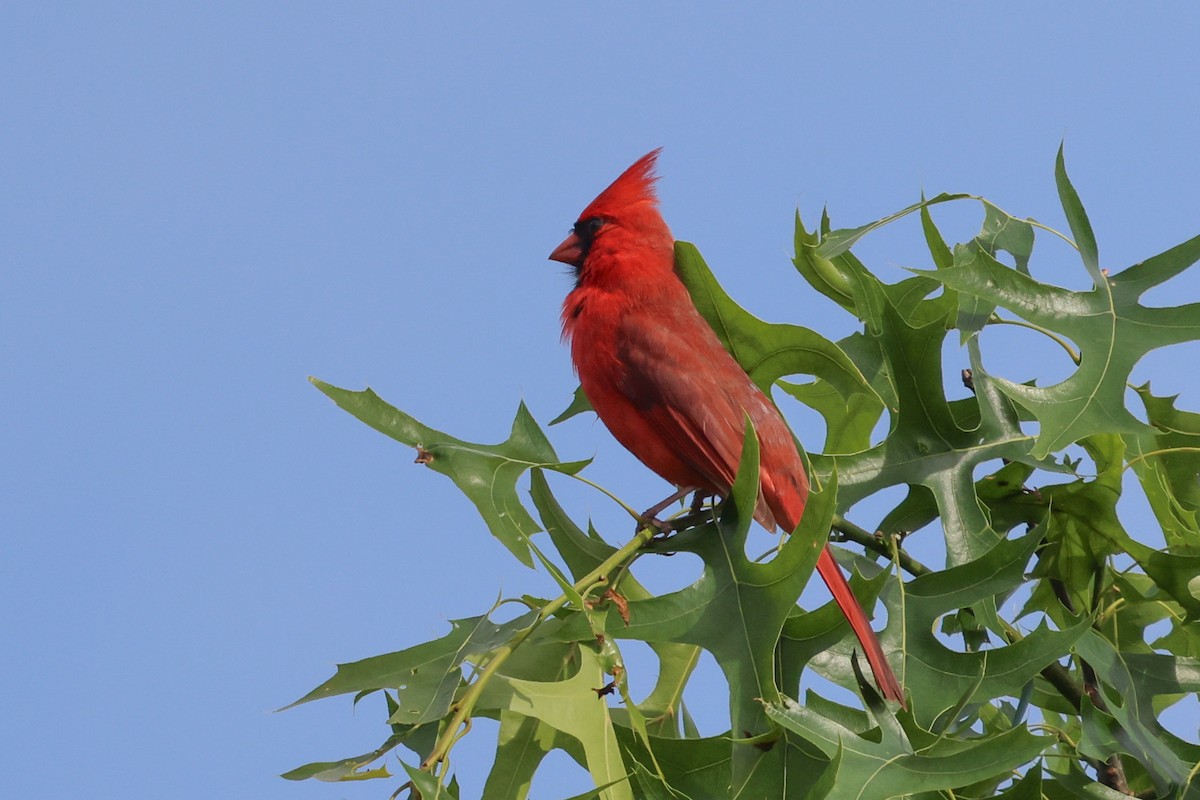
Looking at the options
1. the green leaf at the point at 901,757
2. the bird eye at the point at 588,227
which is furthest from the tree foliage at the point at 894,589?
the bird eye at the point at 588,227

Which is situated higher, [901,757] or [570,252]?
[570,252]

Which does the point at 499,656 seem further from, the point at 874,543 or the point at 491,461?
the point at 874,543

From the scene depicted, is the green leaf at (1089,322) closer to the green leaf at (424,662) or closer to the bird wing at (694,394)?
the bird wing at (694,394)

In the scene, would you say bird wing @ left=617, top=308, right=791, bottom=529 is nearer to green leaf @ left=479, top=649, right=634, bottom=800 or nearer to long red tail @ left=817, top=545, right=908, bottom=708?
long red tail @ left=817, top=545, right=908, bottom=708

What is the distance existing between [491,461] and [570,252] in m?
0.84

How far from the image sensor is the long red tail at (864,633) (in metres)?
1.77

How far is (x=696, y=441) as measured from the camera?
7.32ft

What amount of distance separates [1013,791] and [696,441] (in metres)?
0.78

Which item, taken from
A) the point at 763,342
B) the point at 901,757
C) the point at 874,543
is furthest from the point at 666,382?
the point at 901,757

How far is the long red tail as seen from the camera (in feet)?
5.80

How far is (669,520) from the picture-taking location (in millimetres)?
2008

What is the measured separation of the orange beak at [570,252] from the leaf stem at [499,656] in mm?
1012

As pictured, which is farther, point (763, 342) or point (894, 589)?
point (763, 342)

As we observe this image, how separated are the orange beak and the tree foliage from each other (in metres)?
0.49
